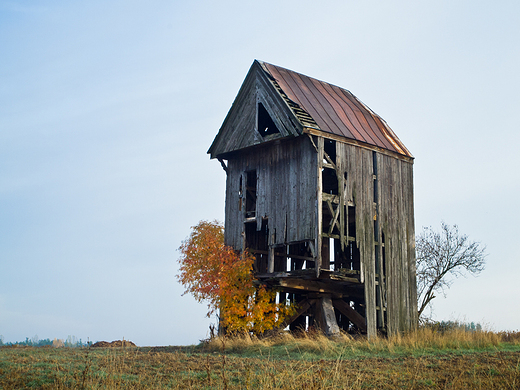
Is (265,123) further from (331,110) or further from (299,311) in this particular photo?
(299,311)

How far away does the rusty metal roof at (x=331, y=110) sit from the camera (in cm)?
2131

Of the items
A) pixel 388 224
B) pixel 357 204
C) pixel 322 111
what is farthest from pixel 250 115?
pixel 388 224

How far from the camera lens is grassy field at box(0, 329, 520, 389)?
9.60 metres

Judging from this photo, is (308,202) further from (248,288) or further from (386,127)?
(386,127)

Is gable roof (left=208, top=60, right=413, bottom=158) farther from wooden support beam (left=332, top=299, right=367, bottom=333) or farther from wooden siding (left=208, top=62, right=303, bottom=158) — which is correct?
wooden support beam (left=332, top=299, right=367, bottom=333)

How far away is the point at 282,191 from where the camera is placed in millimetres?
21297

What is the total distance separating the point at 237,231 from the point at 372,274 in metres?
5.74

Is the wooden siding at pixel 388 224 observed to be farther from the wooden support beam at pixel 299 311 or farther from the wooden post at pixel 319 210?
the wooden support beam at pixel 299 311

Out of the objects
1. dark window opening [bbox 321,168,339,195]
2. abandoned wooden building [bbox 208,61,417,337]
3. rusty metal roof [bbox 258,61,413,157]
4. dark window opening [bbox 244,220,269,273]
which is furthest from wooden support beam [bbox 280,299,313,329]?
rusty metal roof [bbox 258,61,413,157]

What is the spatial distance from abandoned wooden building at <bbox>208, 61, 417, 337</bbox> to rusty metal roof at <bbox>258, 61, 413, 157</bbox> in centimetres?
8

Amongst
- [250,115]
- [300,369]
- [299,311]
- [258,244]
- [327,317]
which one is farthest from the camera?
[258,244]

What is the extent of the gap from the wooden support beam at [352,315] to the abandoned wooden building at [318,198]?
1.7 inches

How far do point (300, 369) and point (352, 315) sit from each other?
1173 cm

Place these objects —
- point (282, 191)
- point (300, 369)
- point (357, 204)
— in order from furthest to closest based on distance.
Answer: point (357, 204) < point (282, 191) < point (300, 369)
